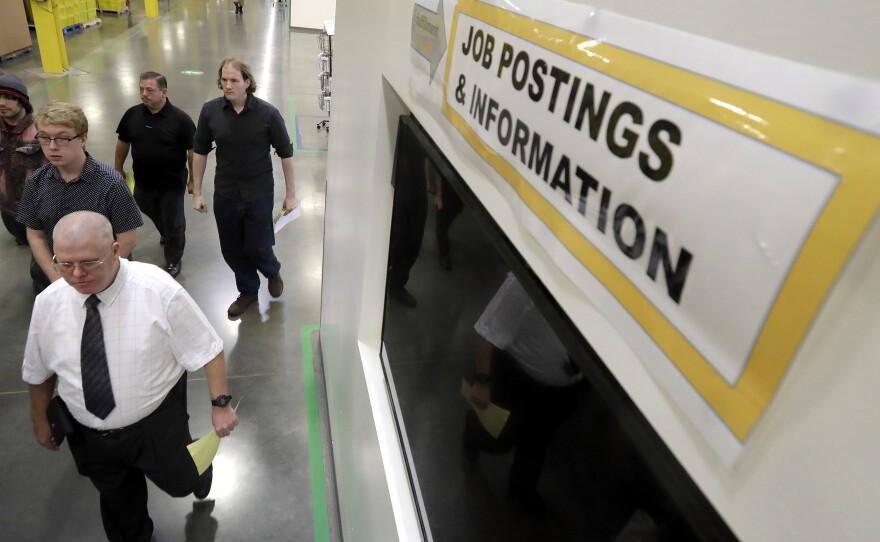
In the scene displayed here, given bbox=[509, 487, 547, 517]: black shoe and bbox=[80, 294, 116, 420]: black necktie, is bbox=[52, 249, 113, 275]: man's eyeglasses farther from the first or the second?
bbox=[509, 487, 547, 517]: black shoe

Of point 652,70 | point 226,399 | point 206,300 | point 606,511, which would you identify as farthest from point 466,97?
point 206,300

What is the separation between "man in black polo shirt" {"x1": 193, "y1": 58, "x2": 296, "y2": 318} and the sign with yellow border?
3.72m

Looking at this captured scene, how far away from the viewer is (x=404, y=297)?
185 cm

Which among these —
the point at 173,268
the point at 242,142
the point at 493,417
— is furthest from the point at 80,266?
the point at 173,268

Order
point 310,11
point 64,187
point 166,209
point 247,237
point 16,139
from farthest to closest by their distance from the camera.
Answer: point 310,11, point 166,209, point 247,237, point 16,139, point 64,187

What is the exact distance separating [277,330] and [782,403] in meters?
4.77

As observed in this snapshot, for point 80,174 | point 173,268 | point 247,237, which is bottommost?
point 173,268

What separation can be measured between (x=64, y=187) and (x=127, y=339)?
141 centimetres

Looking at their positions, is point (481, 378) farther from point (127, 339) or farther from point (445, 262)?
point (127, 339)

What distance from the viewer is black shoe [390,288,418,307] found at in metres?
1.77

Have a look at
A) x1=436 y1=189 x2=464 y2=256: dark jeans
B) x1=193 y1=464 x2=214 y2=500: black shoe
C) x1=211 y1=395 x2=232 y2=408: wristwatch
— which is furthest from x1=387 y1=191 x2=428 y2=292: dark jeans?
x1=193 y1=464 x2=214 y2=500: black shoe

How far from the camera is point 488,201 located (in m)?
1.08

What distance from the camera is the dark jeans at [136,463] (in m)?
2.55

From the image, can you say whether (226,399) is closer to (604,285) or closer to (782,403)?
(604,285)
